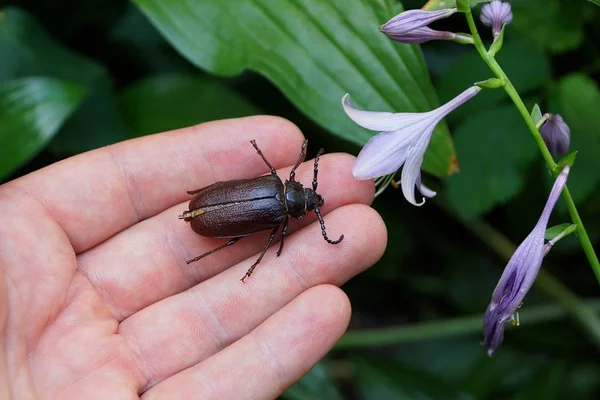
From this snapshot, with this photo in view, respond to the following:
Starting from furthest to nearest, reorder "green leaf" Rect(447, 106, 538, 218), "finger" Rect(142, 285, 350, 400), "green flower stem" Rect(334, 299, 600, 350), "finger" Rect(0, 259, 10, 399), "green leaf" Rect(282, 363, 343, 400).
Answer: "green flower stem" Rect(334, 299, 600, 350), "green leaf" Rect(282, 363, 343, 400), "green leaf" Rect(447, 106, 538, 218), "finger" Rect(142, 285, 350, 400), "finger" Rect(0, 259, 10, 399)

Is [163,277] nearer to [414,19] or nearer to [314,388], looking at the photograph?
[314,388]

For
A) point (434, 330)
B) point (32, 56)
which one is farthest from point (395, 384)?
point (32, 56)

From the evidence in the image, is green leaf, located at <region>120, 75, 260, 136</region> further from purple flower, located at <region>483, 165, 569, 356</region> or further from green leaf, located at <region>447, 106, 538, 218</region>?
purple flower, located at <region>483, 165, 569, 356</region>

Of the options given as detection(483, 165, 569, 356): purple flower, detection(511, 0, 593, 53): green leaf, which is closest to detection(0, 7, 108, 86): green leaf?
detection(511, 0, 593, 53): green leaf

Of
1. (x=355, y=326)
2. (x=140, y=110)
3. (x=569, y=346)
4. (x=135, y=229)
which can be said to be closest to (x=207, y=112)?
(x=140, y=110)

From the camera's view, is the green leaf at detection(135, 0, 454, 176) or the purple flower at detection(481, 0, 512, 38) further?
the green leaf at detection(135, 0, 454, 176)

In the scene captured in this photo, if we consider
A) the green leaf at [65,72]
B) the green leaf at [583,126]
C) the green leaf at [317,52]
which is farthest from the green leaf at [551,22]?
the green leaf at [65,72]

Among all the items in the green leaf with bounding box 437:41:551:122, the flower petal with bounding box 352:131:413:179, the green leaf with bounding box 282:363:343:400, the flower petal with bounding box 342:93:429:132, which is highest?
the flower petal with bounding box 342:93:429:132

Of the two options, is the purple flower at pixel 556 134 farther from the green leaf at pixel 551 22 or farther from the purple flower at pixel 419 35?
the green leaf at pixel 551 22

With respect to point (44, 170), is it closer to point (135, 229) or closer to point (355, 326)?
point (135, 229)
